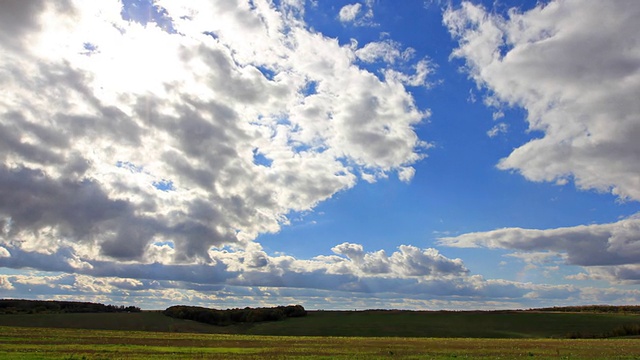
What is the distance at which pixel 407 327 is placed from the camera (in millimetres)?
140625

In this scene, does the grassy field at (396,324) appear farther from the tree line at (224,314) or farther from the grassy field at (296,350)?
the grassy field at (296,350)

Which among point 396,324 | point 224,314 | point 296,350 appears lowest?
point 296,350

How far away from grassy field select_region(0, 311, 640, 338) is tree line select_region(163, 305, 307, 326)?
789 centimetres

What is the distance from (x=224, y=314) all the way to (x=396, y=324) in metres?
65.5

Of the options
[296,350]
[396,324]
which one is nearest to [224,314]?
[396,324]

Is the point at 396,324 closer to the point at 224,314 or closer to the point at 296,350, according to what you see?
the point at 224,314

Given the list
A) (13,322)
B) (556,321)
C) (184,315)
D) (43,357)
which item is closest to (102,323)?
(13,322)

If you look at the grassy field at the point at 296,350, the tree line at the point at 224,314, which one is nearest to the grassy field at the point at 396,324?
the tree line at the point at 224,314

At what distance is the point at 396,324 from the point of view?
148 meters

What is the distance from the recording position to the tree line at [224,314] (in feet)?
575

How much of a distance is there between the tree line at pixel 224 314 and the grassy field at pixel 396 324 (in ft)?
25.9

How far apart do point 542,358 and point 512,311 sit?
464ft

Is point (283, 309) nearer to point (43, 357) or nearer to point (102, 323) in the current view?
point (102, 323)

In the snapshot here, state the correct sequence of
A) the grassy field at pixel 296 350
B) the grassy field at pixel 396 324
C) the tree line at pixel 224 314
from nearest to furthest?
the grassy field at pixel 296 350, the grassy field at pixel 396 324, the tree line at pixel 224 314
